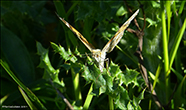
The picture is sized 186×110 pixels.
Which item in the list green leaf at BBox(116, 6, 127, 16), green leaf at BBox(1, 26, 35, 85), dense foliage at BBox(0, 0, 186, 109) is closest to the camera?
dense foliage at BBox(0, 0, 186, 109)

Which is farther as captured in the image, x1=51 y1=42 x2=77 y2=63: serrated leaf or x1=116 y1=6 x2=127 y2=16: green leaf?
x1=116 y1=6 x2=127 y2=16: green leaf

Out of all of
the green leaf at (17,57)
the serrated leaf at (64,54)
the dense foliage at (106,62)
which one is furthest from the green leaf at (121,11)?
the green leaf at (17,57)

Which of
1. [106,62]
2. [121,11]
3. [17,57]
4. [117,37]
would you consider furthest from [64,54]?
[17,57]

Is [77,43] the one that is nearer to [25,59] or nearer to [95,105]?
[95,105]

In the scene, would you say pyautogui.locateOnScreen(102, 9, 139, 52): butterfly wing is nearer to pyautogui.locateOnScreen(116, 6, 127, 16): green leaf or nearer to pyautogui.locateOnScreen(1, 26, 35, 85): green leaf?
pyautogui.locateOnScreen(116, 6, 127, 16): green leaf

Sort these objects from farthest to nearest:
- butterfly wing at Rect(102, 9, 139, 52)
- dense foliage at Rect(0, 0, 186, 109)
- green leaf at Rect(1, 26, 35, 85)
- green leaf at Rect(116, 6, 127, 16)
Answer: green leaf at Rect(1, 26, 35, 85) → green leaf at Rect(116, 6, 127, 16) → dense foliage at Rect(0, 0, 186, 109) → butterfly wing at Rect(102, 9, 139, 52)

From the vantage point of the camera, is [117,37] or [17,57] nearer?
[117,37]

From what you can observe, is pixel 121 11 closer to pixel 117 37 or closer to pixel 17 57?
pixel 117 37

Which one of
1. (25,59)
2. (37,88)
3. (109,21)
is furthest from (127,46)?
(25,59)

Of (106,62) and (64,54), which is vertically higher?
(64,54)

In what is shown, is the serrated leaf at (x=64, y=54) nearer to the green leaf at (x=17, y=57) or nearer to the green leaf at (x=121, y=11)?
the green leaf at (x=121, y=11)

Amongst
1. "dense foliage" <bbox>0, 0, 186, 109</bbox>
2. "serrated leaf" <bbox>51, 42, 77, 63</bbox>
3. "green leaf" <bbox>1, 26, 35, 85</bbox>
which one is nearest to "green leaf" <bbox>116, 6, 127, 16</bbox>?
"dense foliage" <bbox>0, 0, 186, 109</bbox>
